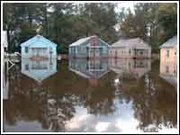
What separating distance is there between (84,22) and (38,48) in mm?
4794

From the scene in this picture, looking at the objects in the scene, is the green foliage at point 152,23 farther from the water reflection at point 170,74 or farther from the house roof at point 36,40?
the water reflection at point 170,74

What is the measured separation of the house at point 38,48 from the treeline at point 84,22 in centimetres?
59

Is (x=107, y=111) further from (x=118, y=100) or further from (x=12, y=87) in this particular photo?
(x=12, y=87)

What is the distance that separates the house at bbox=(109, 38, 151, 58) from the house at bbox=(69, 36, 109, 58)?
156 cm

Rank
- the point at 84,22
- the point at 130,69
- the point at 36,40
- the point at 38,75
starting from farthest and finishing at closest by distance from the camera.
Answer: the point at 84,22
the point at 36,40
the point at 130,69
the point at 38,75

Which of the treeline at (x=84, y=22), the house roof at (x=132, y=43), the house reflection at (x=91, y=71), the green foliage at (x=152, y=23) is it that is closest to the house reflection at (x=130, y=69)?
the house reflection at (x=91, y=71)

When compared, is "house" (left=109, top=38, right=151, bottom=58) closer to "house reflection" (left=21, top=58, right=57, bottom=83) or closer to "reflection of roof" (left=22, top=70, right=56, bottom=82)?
"house reflection" (left=21, top=58, right=57, bottom=83)

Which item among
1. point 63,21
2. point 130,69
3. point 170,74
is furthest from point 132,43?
point 170,74

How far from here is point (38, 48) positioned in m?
26.2

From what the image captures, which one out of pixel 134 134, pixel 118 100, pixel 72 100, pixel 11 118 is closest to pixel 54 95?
pixel 72 100

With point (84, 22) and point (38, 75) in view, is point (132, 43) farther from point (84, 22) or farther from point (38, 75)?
point (38, 75)

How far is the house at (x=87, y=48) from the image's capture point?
94.2ft

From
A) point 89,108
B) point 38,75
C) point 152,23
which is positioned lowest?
point 89,108

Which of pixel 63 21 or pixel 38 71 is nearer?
pixel 38 71
